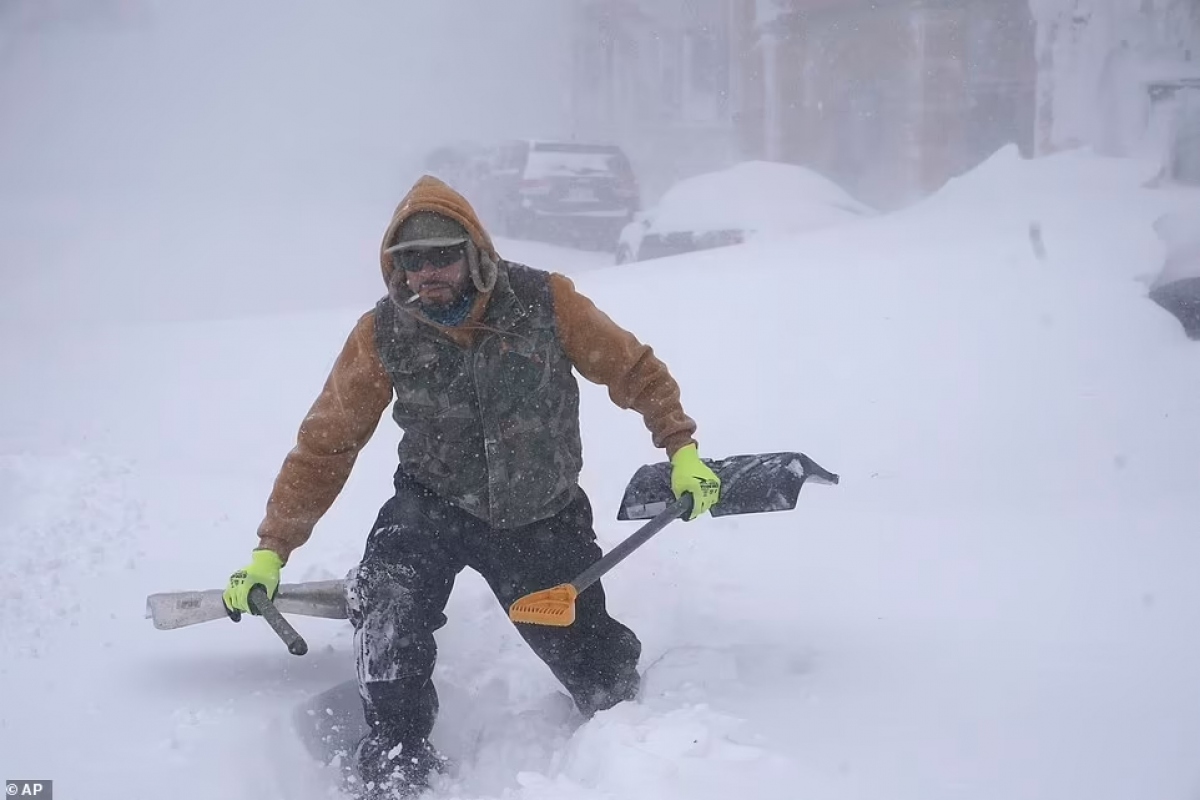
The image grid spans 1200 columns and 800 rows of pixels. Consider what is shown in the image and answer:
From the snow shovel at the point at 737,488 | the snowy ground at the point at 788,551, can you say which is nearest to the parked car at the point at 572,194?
the snowy ground at the point at 788,551

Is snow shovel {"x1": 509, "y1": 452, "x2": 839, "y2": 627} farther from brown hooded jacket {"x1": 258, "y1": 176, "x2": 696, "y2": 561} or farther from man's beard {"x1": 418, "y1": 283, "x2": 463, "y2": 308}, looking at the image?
man's beard {"x1": 418, "y1": 283, "x2": 463, "y2": 308}

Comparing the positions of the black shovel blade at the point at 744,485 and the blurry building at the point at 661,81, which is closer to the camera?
the black shovel blade at the point at 744,485

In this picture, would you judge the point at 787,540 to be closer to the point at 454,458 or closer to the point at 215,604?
the point at 454,458

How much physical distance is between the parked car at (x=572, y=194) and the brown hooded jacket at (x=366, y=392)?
34.9 ft

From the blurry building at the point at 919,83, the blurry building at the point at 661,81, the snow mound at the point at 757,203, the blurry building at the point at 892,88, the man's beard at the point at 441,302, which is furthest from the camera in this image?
the blurry building at the point at 661,81

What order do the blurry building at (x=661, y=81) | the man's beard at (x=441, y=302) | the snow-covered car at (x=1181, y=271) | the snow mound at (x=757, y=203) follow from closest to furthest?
1. the man's beard at (x=441, y=302)
2. the snow-covered car at (x=1181, y=271)
3. the snow mound at (x=757, y=203)
4. the blurry building at (x=661, y=81)

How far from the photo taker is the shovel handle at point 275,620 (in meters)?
2.44

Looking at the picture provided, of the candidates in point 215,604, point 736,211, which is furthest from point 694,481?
point 736,211

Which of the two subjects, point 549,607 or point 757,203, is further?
point 757,203

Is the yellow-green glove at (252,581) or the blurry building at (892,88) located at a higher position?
the blurry building at (892,88)

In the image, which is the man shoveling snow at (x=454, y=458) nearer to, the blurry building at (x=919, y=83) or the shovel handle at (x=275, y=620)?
the shovel handle at (x=275, y=620)

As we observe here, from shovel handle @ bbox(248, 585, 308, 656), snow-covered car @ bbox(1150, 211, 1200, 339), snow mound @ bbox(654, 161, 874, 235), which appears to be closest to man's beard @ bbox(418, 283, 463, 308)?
shovel handle @ bbox(248, 585, 308, 656)

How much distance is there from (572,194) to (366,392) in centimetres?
1086

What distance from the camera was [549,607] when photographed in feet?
8.13
